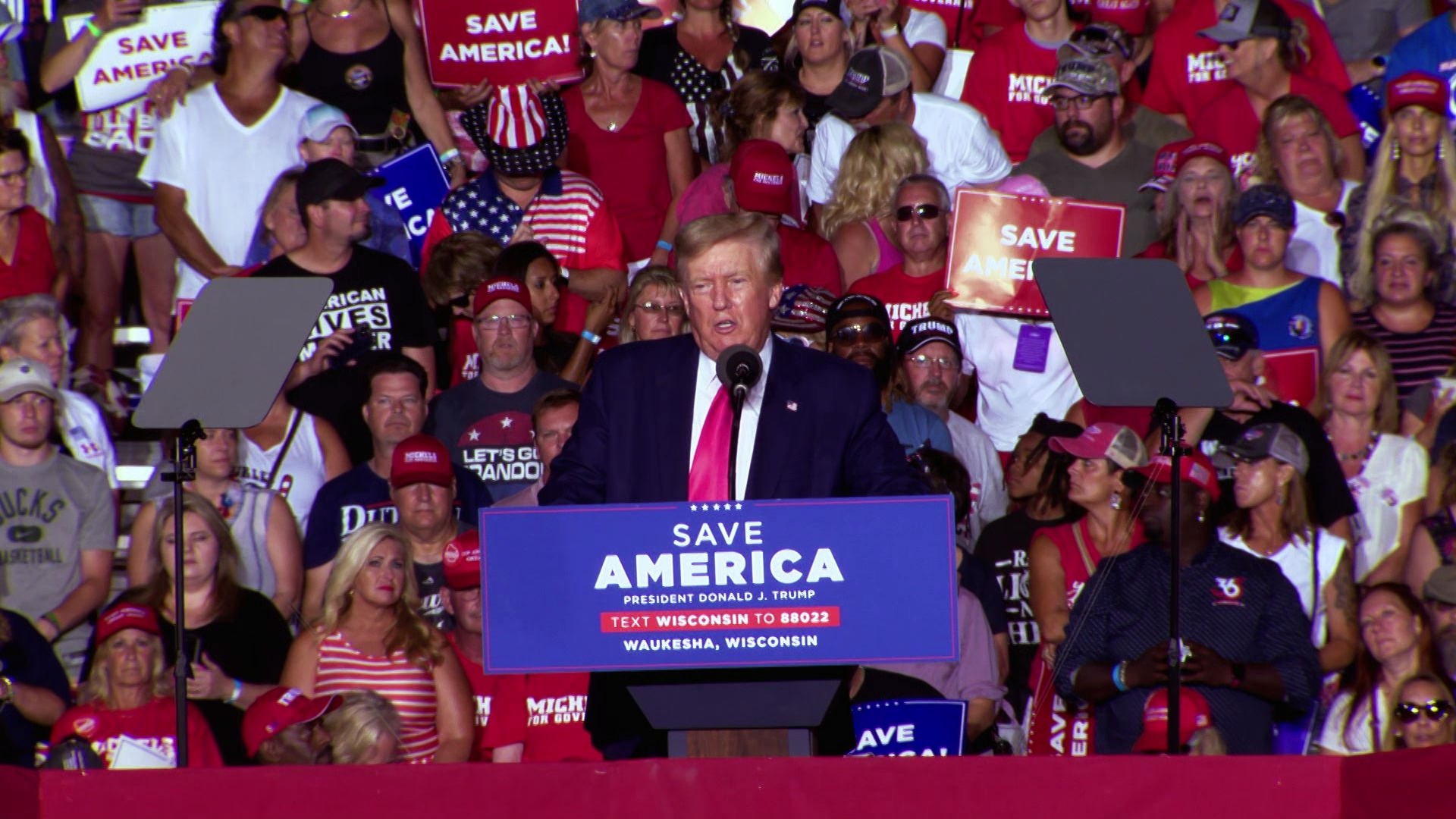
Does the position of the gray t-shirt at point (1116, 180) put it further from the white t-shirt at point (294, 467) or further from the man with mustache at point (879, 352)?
the white t-shirt at point (294, 467)

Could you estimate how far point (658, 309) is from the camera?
7316 millimetres

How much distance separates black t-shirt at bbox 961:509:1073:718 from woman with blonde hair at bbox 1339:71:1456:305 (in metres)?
2.07

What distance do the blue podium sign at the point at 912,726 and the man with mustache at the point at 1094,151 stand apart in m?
3.49

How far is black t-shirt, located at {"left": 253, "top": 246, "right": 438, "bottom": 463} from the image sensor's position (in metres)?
7.45

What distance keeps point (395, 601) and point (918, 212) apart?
2.92 m

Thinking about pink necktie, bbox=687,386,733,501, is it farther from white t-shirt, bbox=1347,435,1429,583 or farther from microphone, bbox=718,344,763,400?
white t-shirt, bbox=1347,435,1429,583

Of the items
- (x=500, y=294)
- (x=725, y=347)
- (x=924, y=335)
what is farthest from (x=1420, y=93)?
(x=725, y=347)

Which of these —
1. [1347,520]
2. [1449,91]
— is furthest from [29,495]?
[1449,91]

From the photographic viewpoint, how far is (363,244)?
800 centimetres

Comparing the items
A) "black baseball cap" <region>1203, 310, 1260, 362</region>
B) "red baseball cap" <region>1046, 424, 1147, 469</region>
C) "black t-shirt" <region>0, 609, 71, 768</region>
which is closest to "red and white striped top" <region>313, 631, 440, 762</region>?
"black t-shirt" <region>0, 609, 71, 768</region>

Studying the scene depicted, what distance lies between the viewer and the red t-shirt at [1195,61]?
910 cm

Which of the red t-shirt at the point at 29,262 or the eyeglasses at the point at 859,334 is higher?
the red t-shirt at the point at 29,262

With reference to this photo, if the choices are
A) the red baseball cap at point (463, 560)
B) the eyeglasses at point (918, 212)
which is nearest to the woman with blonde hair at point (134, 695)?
the red baseball cap at point (463, 560)

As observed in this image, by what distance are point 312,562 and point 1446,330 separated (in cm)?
462
